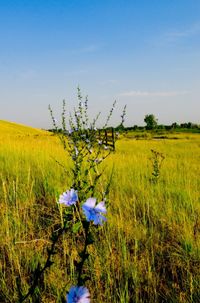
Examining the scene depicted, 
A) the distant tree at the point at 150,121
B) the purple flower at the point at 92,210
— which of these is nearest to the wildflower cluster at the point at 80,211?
the purple flower at the point at 92,210

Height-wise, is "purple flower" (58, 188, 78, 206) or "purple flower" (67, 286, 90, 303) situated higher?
"purple flower" (58, 188, 78, 206)

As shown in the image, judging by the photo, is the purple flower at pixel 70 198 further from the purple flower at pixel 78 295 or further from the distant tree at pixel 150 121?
the distant tree at pixel 150 121

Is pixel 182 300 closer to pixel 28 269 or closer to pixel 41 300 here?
pixel 41 300

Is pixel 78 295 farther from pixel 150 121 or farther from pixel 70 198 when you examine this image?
pixel 150 121

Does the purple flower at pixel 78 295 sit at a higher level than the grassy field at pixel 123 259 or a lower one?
higher

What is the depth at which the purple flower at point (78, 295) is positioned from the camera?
65 cm

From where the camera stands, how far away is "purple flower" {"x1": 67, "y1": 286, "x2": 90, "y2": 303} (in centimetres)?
65

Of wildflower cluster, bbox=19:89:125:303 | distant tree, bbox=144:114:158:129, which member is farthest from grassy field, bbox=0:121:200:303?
distant tree, bbox=144:114:158:129

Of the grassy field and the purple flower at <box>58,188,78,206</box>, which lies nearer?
the purple flower at <box>58,188,78,206</box>

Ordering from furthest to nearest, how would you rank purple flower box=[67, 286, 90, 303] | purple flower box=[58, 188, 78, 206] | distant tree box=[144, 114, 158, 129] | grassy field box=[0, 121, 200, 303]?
distant tree box=[144, 114, 158, 129] → grassy field box=[0, 121, 200, 303] → purple flower box=[58, 188, 78, 206] → purple flower box=[67, 286, 90, 303]

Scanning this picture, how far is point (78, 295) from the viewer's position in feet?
2.15

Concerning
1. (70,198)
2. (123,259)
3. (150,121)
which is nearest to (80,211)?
(70,198)

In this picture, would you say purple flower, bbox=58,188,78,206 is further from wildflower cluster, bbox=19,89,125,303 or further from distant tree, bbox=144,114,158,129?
distant tree, bbox=144,114,158,129

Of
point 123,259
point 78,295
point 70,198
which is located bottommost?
point 123,259
